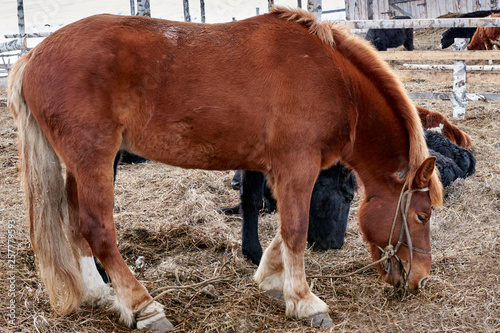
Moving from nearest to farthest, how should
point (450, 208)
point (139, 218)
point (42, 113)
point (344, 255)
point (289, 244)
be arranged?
point (42, 113) → point (289, 244) → point (344, 255) → point (139, 218) → point (450, 208)

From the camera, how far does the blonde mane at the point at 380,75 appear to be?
284cm

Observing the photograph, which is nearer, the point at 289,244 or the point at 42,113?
the point at 42,113

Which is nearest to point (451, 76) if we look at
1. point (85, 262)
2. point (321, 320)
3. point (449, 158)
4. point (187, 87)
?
point (449, 158)

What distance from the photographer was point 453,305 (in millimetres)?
2846

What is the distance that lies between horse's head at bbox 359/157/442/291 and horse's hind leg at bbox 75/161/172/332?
1.39 metres

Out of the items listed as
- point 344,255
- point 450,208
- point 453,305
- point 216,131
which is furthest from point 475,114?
point 216,131

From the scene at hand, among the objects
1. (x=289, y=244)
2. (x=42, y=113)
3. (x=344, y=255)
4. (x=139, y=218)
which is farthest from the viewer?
(x=139, y=218)

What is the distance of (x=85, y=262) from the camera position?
283cm

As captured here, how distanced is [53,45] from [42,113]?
377 millimetres

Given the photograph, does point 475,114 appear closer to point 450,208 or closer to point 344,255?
point 450,208

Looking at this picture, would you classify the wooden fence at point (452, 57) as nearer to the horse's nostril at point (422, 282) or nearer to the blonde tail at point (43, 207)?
the horse's nostril at point (422, 282)

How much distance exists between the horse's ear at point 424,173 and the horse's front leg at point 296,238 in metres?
0.60

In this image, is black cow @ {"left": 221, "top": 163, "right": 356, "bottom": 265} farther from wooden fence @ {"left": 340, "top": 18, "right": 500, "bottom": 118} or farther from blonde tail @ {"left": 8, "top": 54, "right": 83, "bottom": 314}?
wooden fence @ {"left": 340, "top": 18, "right": 500, "bottom": 118}

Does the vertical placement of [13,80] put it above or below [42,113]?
above
